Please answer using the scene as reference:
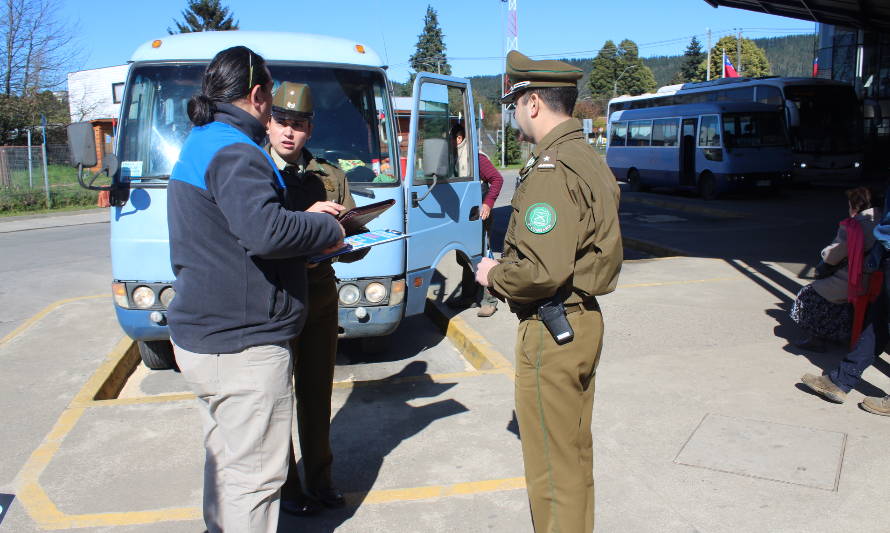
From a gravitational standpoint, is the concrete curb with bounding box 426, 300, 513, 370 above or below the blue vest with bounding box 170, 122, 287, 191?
below

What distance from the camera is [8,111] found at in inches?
1030

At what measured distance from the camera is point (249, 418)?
264 cm

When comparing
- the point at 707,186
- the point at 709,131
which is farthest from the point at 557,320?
the point at 709,131

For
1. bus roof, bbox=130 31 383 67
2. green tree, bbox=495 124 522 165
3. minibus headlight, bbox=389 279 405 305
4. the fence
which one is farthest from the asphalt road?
green tree, bbox=495 124 522 165

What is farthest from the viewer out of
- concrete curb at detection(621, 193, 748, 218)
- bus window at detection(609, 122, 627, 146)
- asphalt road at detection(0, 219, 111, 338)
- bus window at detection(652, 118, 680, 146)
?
bus window at detection(609, 122, 627, 146)

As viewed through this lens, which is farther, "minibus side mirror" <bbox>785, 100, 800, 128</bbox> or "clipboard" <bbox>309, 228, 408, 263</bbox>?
"minibus side mirror" <bbox>785, 100, 800, 128</bbox>

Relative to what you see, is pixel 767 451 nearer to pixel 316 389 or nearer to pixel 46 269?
pixel 316 389

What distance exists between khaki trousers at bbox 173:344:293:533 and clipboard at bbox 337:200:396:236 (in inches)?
23.2

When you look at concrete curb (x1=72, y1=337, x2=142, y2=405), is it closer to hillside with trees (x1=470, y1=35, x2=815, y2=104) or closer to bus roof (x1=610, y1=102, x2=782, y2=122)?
bus roof (x1=610, y1=102, x2=782, y2=122)

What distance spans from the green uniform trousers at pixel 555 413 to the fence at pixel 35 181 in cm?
2122

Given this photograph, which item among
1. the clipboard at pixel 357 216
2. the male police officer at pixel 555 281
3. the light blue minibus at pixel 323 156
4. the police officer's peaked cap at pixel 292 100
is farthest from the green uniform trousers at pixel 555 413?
the light blue minibus at pixel 323 156

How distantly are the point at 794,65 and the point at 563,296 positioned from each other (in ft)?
545

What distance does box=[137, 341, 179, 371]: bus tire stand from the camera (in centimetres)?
604

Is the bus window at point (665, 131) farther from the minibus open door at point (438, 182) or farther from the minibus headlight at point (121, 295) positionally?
the minibus headlight at point (121, 295)
